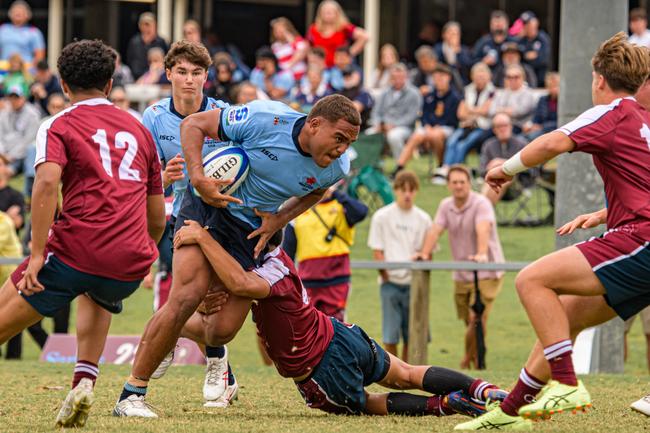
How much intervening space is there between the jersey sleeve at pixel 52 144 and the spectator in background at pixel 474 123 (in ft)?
40.8

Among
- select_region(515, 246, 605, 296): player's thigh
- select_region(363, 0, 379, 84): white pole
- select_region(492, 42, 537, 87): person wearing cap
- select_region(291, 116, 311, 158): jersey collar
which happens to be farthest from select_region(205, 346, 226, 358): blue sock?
select_region(363, 0, 379, 84): white pole

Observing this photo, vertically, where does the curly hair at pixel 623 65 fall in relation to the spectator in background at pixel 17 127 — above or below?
above

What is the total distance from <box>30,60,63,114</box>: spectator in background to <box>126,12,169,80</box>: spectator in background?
6.51ft

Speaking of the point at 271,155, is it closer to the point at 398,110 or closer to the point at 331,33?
the point at 398,110

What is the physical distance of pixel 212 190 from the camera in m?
6.45

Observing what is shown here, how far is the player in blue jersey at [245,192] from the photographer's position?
20.9 feet

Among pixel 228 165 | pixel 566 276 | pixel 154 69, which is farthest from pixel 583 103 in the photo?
pixel 154 69

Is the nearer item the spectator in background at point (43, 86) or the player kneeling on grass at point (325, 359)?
the player kneeling on grass at point (325, 359)

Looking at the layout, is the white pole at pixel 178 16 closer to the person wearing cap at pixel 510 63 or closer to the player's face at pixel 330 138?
the person wearing cap at pixel 510 63

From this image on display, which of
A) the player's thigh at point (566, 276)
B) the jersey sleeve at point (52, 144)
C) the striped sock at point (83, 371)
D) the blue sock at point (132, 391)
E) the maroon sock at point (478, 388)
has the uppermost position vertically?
the jersey sleeve at point (52, 144)

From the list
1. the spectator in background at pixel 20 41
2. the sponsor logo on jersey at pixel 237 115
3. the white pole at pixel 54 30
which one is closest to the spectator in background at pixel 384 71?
the spectator in background at pixel 20 41

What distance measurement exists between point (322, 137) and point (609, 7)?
511 centimetres

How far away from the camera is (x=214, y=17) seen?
28141 millimetres

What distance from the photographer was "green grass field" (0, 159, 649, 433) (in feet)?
19.9
